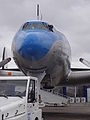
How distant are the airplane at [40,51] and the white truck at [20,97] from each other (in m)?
2.95

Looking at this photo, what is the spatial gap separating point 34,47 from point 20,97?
12.0 feet

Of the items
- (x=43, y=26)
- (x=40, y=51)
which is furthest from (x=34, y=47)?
(x=43, y=26)

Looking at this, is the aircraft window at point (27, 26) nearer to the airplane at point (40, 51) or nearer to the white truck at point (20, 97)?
the airplane at point (40, 51)

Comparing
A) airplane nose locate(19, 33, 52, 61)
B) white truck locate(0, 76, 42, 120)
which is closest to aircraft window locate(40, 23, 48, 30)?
airplane nose locate(19, 33, 52, 61)

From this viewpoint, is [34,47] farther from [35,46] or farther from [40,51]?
[40,51]

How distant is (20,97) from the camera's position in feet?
23.0

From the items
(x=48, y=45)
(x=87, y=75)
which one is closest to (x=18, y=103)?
(x=48, y=45)

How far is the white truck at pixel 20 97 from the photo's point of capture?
6.32 meters

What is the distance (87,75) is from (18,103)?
8.85 meters

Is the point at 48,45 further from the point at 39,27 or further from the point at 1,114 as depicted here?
the point at 1,114

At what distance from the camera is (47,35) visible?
11.3m

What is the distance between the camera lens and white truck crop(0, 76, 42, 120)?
6321 millimetres

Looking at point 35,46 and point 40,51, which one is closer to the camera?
point 35,46

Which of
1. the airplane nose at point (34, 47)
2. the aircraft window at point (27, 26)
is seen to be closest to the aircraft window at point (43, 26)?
the aircraft window at point (27, 26)
